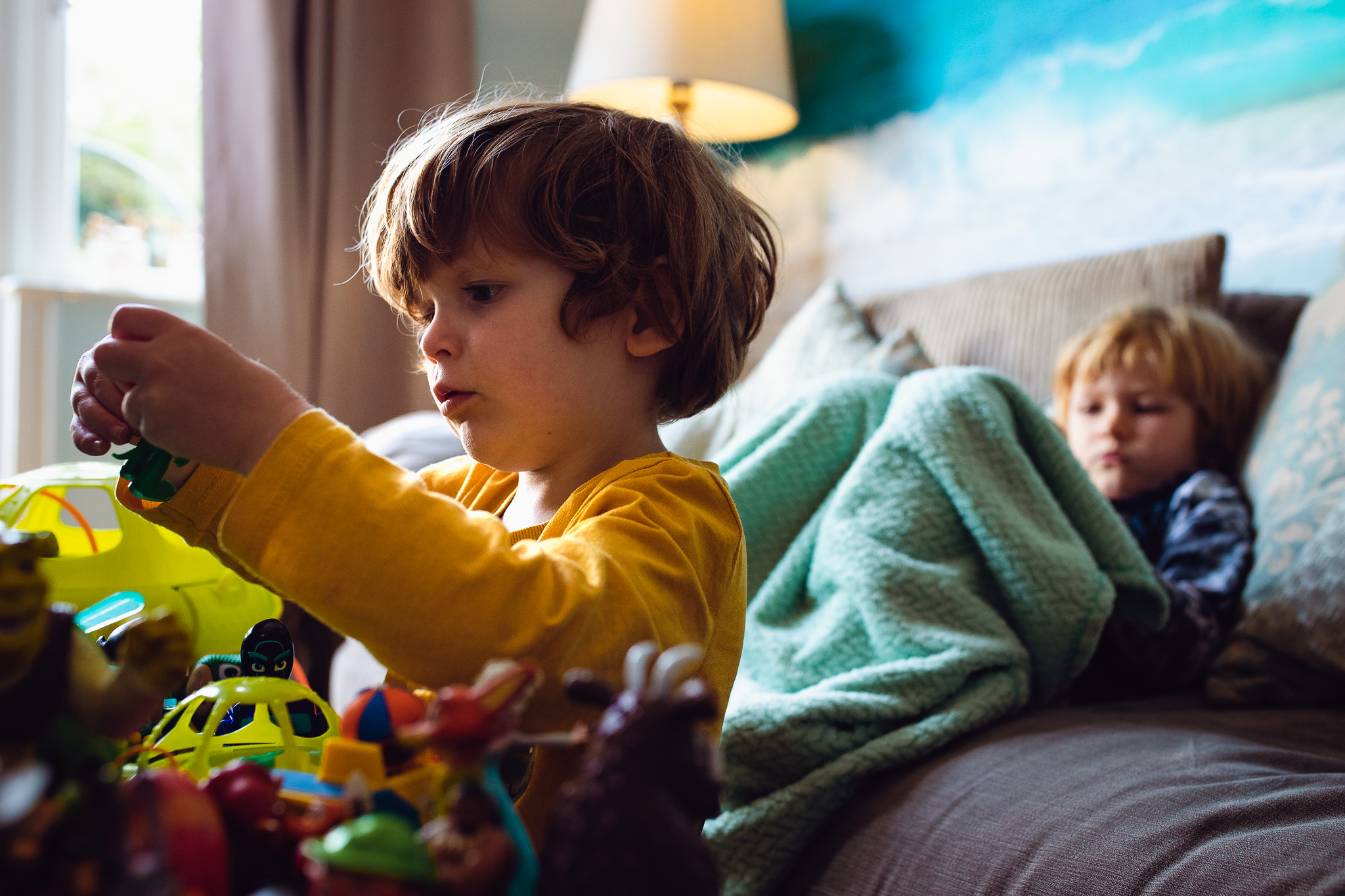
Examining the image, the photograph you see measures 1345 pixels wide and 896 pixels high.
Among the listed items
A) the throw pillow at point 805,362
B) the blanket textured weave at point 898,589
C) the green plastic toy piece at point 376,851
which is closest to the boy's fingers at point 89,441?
the green plastic toy piece at point 376,851

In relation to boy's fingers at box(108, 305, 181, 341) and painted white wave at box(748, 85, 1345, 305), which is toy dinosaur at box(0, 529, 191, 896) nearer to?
boy's fingers at box(108, 305, 181, 341)

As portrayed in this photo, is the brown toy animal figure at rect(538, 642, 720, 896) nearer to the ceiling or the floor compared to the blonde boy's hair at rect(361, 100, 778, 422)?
nearer to the floor

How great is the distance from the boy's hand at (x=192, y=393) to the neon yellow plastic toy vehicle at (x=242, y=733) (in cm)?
11

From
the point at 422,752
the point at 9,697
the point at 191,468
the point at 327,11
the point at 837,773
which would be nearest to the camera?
the point at 9,697

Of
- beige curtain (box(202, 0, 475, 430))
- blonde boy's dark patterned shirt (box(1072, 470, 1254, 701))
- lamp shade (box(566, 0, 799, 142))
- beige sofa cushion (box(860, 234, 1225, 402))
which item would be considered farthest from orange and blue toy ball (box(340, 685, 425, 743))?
beige curtain (box(202, 0, 475, 430))

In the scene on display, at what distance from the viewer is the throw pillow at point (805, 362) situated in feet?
4.65

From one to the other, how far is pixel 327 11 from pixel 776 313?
1.29 m

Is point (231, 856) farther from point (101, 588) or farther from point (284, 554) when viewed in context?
point (101, 588)

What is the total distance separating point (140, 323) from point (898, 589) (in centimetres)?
70

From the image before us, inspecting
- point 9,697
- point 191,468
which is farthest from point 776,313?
point 9,697

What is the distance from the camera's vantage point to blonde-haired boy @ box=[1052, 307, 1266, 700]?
1.15 m

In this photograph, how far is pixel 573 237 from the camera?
0.67 m

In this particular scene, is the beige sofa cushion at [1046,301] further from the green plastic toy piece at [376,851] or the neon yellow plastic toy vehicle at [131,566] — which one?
the green plastic toy piece at [376,851]

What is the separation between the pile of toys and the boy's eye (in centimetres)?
37
